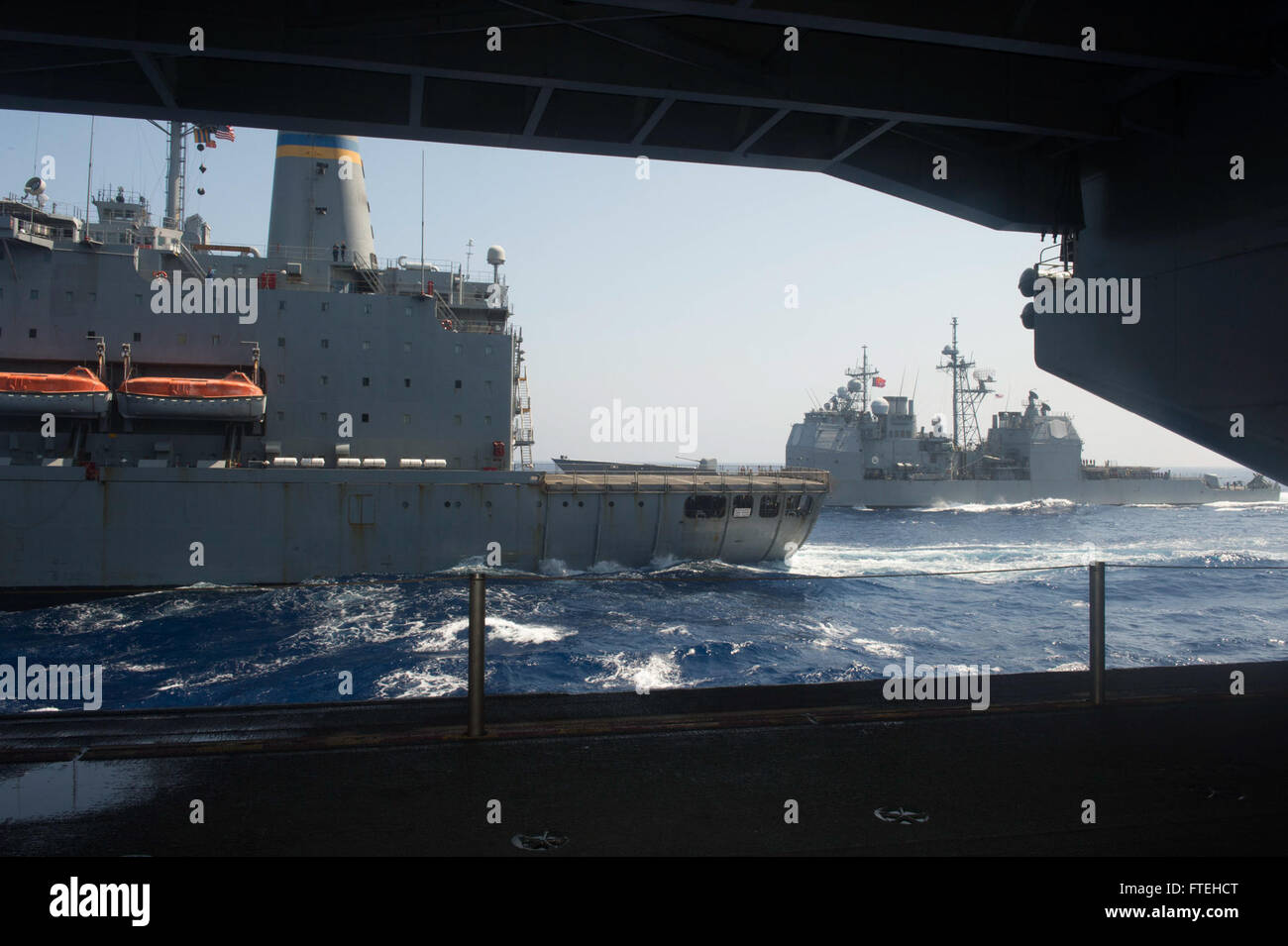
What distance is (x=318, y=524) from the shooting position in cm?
2223

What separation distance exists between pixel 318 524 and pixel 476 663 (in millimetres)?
19225

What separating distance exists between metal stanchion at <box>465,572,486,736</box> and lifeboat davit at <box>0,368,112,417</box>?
22464mm

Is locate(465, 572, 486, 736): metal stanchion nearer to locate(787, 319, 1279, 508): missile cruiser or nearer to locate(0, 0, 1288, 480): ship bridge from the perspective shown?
locate(0, 0, 1288, 480): ship bridge

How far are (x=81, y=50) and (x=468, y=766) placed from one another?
552cm

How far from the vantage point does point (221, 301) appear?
80.5 feet

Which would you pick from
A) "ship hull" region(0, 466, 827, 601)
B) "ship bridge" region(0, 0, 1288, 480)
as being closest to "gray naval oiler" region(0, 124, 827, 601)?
"ship hull" region(0, 466, 827, 601)

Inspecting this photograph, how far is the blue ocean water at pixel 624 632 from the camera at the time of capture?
1402cm

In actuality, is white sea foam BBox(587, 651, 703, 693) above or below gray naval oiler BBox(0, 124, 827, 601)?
below

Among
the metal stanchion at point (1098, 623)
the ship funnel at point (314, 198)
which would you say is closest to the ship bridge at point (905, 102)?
the metal stanchion at point (1098, 623)

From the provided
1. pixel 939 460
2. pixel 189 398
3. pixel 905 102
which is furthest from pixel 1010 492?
pixel 905 102

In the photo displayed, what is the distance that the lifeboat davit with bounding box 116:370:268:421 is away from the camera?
72.7 ft

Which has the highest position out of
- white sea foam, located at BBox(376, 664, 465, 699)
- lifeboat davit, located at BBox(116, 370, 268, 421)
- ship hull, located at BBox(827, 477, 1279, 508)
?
lifeboat davit, located at BBox(116, 370, 268, 421)

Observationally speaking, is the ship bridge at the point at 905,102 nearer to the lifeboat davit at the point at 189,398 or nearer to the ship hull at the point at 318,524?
the ship hull at the point at 318,524

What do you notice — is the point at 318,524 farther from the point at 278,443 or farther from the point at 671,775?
the point at 671,775
